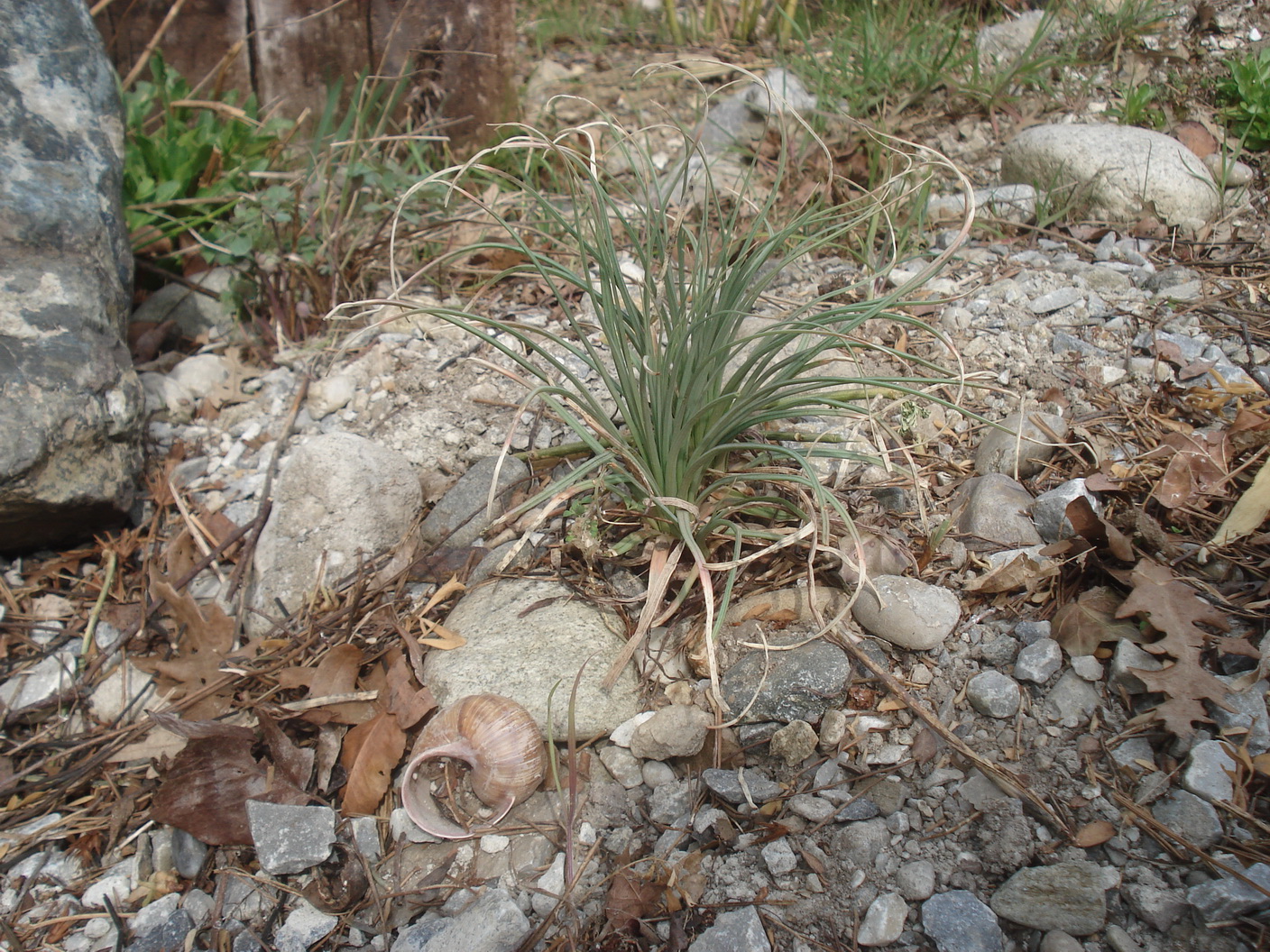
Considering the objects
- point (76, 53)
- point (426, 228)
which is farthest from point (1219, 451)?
point (76, 53)

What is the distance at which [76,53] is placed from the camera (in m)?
2.38

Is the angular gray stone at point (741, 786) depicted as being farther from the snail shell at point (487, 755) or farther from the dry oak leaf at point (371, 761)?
the dry oak leaf at point (371, 761)

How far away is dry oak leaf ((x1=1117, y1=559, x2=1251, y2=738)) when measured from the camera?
4.60 feet

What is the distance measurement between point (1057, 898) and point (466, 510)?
4.79 feet

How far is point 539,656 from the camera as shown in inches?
69.5

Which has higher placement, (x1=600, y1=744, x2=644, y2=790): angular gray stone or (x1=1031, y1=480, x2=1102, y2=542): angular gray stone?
(x1=1031, y1=480, x2=1102, y2=542): angular gray stone

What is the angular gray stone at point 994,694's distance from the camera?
5.09ft

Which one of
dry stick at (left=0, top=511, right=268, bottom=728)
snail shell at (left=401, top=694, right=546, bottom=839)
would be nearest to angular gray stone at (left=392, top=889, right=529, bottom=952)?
snail shell at (left=401, top=694, right=546, bottom=839)

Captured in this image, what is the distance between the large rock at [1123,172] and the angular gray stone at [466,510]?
80.0 inches

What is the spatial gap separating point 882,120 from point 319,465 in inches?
94.8

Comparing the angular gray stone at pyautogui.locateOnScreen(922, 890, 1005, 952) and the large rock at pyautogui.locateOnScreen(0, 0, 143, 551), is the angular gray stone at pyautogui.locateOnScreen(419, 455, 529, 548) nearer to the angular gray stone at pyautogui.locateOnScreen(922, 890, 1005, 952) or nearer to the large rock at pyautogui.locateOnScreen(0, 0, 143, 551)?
the large rock at pyautogui.locateOnScreen(0, 0, 143, 551)

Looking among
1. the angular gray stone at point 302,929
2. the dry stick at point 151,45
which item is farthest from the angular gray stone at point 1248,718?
the dry stick at point 151,45

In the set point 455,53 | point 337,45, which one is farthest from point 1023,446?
point 337,45

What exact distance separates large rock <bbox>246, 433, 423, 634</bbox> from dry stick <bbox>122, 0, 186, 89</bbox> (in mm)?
1927
